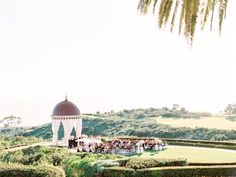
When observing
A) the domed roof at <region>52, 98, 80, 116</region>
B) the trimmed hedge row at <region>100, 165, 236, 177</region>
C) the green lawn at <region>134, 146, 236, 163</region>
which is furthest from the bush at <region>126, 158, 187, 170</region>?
the domed roof at <region>52, 98, 80, 116</region>

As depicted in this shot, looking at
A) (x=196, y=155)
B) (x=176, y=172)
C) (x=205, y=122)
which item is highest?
(x=205, y=122)

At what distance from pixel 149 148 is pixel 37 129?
167ft

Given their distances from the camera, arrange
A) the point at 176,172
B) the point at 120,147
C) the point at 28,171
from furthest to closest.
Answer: the point at 120,147 < the point at 176,172 < the point at 28,171

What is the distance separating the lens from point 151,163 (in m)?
24.2

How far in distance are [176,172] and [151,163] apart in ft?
6.35

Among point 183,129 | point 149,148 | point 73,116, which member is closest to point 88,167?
point 149,148

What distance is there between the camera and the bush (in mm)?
23733

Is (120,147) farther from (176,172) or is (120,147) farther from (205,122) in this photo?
(205,122)

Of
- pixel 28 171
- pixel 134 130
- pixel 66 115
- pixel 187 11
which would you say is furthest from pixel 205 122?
pixel 187 11

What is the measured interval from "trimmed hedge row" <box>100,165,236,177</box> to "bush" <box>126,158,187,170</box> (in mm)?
1107

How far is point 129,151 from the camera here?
34.8 metres

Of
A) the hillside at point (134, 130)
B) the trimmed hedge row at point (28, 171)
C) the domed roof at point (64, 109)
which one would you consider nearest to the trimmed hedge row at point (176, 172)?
the trimmed hedge row at point (28, 171)

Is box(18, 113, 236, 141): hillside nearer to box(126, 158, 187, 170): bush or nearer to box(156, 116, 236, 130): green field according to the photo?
box(156, 116, 236, 130): green field

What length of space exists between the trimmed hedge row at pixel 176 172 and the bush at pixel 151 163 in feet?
3.63
